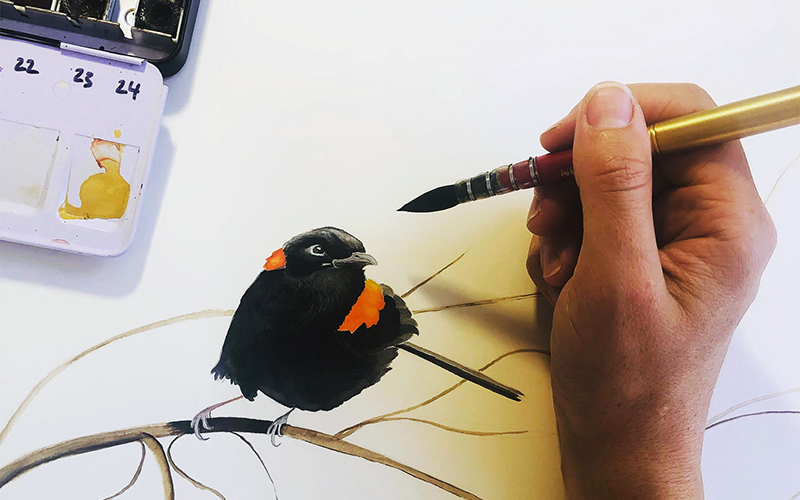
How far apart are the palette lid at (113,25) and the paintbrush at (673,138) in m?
0.34

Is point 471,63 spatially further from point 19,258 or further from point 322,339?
point 19,258

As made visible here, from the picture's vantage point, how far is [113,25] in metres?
0.64

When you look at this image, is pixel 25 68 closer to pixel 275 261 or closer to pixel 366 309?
pixel 275 261

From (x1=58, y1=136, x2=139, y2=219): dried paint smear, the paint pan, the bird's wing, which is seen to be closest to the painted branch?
the bird's wing

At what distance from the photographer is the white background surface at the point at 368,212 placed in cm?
59

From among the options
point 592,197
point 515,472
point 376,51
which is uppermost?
point 376,51

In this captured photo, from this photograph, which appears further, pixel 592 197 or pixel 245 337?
pixel 245 337

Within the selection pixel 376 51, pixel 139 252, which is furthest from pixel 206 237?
pixel 376 51

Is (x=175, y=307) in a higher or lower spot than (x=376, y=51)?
lower

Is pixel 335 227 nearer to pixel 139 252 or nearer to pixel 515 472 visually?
pixel 139 252

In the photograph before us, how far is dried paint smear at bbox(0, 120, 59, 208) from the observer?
1.96 feet

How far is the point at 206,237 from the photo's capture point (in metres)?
0.63

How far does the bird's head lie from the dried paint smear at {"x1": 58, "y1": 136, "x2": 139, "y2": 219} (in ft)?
0.59

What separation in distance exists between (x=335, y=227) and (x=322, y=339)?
0.43 feet
